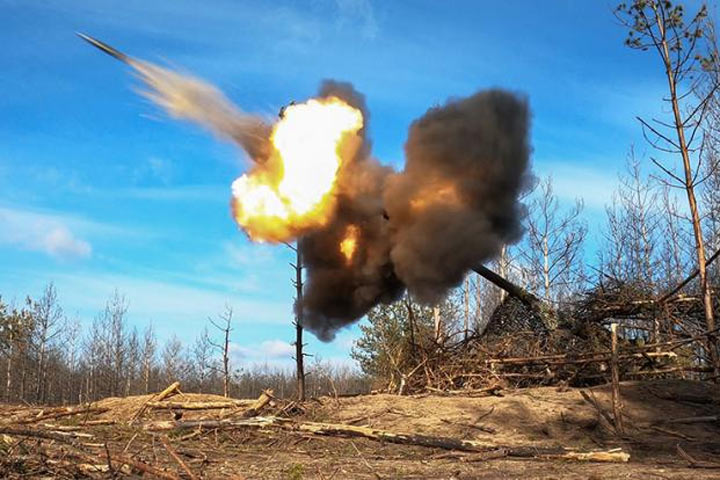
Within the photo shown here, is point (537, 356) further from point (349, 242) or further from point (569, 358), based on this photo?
point (349, 242)

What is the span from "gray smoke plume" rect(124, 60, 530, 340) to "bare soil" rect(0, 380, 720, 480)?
3.08 m

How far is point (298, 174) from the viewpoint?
15773 millimetres

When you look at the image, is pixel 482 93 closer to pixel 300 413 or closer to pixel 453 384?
pixel 453 384

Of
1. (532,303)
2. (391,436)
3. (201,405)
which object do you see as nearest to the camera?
(391,436)

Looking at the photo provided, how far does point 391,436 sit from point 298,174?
6.75 m

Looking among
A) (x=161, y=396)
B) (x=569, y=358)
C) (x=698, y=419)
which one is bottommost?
(x=698, y=419)

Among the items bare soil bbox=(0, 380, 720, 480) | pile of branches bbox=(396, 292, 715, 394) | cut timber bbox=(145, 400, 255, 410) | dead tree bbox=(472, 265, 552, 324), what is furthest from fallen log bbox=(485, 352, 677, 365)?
cut timber bbox=(145, 400, 255, 410)

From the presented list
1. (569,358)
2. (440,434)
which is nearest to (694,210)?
(569,358)

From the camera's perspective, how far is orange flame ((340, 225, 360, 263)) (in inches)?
649

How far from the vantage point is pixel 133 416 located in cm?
1741

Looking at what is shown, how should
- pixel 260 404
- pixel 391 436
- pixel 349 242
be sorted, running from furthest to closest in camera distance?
pixel 349 242 → pixel 260 404 → pixel 391 436

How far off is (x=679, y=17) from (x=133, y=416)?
58.6 ft

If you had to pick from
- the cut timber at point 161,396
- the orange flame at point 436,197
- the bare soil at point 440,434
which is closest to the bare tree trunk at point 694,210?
the bare soil at point 440,434

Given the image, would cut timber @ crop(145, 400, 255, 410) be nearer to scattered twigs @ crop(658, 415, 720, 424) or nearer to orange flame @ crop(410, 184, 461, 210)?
orange flame @ crop(410, 184, 461, 210)
